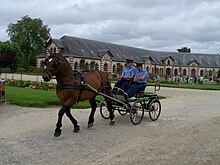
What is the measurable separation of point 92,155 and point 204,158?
6.89ft

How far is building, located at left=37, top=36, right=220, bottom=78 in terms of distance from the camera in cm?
5291

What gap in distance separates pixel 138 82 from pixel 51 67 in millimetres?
3367

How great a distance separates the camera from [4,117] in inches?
340

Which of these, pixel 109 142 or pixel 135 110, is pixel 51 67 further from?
pixel 135 110

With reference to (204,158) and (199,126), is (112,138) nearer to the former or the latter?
(204,158)

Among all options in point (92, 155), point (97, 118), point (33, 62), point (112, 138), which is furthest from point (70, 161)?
point (33, 62)

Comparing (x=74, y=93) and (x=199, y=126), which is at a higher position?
(x=74, y=93)

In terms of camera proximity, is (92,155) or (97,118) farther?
(97,118)

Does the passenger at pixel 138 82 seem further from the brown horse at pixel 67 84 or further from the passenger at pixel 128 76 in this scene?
the brown horse at pixel 67 84

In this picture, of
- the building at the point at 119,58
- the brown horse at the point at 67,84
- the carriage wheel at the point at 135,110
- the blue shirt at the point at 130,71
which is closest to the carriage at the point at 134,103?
the carriage wheel at the point at 135,110

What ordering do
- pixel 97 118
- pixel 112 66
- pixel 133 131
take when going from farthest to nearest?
pixel 112 66 → pixel 97 118 → pixel 133 131

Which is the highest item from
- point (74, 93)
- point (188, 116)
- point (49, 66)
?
point (49, 66)

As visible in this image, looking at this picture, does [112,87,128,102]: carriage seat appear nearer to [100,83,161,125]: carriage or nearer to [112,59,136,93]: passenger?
[100,83,161,125]: carriage

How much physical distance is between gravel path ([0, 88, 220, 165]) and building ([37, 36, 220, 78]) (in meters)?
33.8
